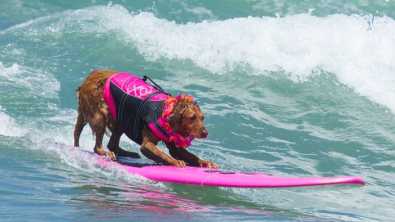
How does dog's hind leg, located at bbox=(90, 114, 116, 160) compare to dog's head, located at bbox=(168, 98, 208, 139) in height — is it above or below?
below

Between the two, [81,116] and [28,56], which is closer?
[81,116]

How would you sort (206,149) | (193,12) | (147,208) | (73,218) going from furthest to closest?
(193,12) < (206,149) < (147,208) < (73,218)

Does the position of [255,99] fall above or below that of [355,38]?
below

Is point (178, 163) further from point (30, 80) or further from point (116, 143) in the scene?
point (30, 80)

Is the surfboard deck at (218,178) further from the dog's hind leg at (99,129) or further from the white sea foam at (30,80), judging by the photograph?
the white sea foam at (30,80)

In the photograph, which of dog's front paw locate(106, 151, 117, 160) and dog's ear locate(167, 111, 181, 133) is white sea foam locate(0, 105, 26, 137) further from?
dog's ear locate(167, 111, 181, 133)

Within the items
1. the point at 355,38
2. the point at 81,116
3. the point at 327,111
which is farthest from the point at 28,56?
the point at 355,38

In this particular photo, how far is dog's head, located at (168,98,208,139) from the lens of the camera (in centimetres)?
637

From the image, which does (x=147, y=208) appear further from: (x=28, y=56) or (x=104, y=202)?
(x=28, y=56)

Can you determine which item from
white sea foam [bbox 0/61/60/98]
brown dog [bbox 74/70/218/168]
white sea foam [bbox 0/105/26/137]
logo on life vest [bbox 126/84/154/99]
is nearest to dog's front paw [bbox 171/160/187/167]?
brown dog [bbox 74/70/218/168]

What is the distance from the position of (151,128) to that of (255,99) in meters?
4.94

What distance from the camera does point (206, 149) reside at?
8.73 metres

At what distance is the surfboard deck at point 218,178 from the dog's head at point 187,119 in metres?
0.41

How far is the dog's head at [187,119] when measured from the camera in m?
6.37
